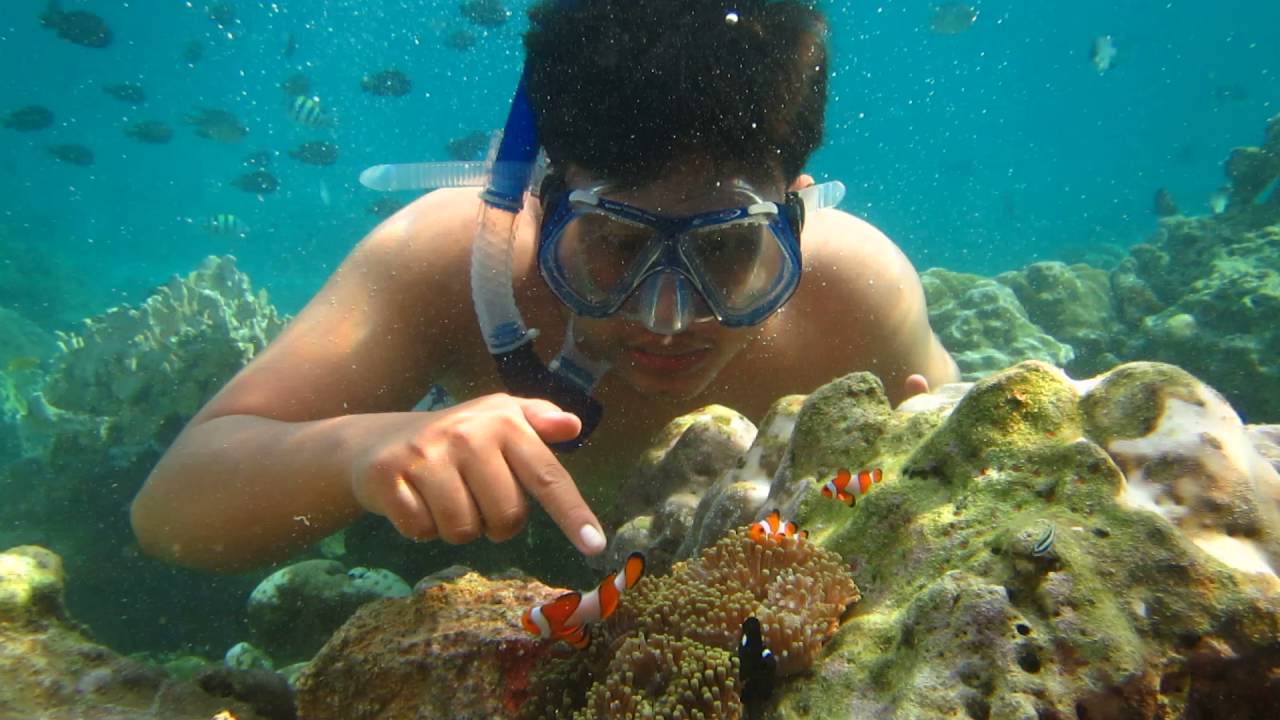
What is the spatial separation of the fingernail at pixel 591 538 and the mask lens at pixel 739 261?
1091 millimetres

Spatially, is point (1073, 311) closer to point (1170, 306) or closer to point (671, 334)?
point (1170, 306)

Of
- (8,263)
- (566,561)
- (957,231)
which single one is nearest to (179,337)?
(566,561)

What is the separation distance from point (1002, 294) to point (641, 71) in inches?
282

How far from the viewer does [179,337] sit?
6.50 meters

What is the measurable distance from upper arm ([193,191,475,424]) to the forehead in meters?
0.91

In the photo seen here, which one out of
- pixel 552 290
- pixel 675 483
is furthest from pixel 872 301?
pixel 552 290

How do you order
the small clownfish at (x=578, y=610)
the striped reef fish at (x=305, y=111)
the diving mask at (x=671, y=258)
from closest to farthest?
the small clownfish at (x=578, y=610), the diving mask at (x=671, y=258), the striped reef fish at (x=305, y=111)

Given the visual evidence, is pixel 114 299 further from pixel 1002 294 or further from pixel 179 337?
pixel 1002 294

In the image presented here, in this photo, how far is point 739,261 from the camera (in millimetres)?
2453

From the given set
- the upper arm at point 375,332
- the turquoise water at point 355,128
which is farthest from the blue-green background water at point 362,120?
the upper arm at point 375,332

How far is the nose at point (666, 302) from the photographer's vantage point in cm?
234

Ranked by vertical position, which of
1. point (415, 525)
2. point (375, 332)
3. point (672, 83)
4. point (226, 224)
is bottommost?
point (415, 525)

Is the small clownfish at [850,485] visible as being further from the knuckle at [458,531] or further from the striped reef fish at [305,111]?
the striped reef fish at [305,111]

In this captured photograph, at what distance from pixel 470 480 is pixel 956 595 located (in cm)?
100
